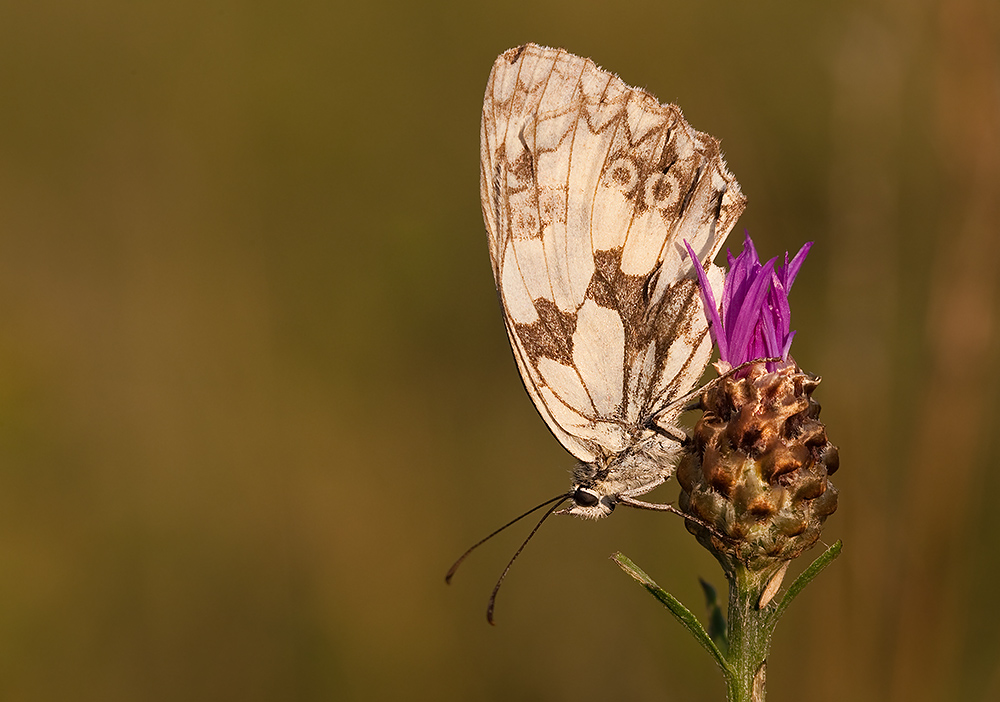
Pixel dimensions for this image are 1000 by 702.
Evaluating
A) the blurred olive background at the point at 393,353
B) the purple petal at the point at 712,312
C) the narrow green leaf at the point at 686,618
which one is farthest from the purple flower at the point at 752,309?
the blurred olive background at the point at 393,353

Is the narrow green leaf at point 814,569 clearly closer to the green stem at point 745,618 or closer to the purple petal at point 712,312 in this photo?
the green stem at point 745,618

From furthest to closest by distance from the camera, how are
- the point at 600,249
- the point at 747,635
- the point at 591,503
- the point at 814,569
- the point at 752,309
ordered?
the point at 600,249 < the point at 591,503 < the point at 752,309 < the point at 747,635 < the point at 814,569

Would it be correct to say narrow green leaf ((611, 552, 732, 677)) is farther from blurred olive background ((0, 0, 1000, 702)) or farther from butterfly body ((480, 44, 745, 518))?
blurred olive background ((0, 0, 1000, 702))

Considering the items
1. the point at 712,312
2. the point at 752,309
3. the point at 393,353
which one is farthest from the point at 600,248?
the point at 393,353

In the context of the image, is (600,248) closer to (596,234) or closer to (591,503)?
(596,234)

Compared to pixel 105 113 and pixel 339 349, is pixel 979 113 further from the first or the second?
pixel 105 113

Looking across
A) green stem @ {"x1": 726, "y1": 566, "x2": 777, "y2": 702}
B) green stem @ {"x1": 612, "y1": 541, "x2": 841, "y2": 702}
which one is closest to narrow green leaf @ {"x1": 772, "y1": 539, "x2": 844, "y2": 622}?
green stem @ {"x1": 612, "y1": 541, "x2": 841, "y2": 702}

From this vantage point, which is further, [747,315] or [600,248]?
[600,248]
